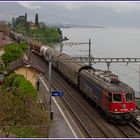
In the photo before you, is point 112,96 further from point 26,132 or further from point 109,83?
point 26,132

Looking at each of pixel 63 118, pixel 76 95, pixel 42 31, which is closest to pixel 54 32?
pixel 42 31

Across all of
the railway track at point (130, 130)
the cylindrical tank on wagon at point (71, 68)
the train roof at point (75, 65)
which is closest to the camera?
the railway track at point (130, 130)

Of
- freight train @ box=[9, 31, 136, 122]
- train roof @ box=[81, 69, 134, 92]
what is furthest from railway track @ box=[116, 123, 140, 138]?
train roof @ box=[81, 69, 134, 92]

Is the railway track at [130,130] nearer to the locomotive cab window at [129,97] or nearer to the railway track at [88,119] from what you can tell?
the railway track at [88,119]

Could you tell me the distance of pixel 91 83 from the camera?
38.7m

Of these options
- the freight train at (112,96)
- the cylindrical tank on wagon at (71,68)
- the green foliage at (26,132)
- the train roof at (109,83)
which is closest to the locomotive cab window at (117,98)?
the freight train at (112,96)

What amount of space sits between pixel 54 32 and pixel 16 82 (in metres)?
143

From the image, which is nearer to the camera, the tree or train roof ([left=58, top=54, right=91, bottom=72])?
the tree

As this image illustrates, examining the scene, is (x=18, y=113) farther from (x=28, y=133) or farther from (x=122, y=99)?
(x=122, y=99)

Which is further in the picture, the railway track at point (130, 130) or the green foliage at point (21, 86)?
the green foliage at point (21, 86)

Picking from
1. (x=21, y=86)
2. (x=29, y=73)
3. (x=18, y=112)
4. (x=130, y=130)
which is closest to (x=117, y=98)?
(x=130, y=130)

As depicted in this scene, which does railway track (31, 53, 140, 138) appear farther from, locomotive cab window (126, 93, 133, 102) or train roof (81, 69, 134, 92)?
train roof (81, 69, 134, 92)

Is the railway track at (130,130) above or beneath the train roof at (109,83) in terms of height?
beneath

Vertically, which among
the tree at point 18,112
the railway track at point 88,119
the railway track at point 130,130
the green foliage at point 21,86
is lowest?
the railway track at point 130,130
